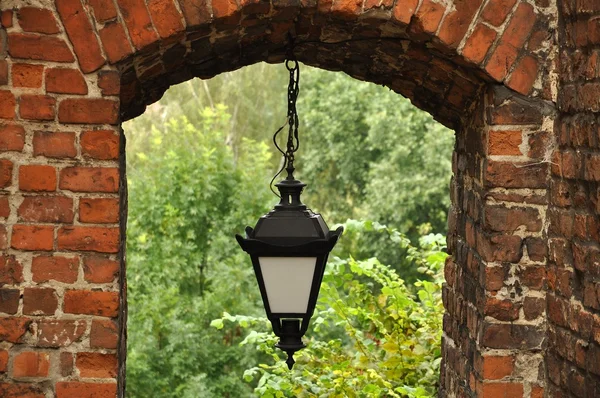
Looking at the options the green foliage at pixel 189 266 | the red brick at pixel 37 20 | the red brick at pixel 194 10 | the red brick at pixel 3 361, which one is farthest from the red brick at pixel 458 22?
the green foliage at pixel 189 266

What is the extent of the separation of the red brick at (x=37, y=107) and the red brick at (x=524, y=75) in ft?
4.84

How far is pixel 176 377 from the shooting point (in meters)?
15.3

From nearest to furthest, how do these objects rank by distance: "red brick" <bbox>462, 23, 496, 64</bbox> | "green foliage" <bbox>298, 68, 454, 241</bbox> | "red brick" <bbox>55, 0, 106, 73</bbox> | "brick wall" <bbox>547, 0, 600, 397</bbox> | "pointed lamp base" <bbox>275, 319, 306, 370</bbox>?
"brick wall" <bbox>547, 0, 600, 397</bbox> → "red brick" <bbox>55, 0, 106, 73</bbox> → "red brick" <bbox>462, 23, 496, 64</bbox> → "pointed lamp base" <bbox>275, 319, 306, 370</bbox> → "green foliage" <bbox>298, 68, 454, 241</bbox>

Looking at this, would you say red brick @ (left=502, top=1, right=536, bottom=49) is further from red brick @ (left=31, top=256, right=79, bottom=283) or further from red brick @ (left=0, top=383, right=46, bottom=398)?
red brick @ (left=0, top=383, right=46, bottom=398)

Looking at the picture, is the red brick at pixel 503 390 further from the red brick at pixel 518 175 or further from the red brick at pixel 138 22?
the red brick at pixel 138 22

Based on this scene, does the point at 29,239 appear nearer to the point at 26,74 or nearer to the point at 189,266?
the point at 26,74

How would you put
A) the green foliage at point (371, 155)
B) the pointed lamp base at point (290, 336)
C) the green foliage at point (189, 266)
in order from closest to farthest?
1. the pointed lamp base at point (290, 336)
2. the green foliage at point (189, 266)
3. the green foliage at point (371, 155)

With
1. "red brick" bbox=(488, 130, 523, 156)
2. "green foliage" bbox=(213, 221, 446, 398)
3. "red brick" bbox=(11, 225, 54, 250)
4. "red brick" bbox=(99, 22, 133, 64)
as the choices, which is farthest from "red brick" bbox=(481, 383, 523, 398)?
"red brick" bbox=(99, 22, 133, 64)

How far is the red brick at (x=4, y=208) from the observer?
299cm

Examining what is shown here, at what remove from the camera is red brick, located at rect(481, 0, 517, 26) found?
305 centimetres

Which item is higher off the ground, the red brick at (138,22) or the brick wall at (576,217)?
the red brick at (138,22)

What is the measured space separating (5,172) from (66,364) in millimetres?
638

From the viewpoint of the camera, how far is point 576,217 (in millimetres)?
2934

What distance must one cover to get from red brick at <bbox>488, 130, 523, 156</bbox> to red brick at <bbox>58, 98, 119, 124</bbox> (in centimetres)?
124
